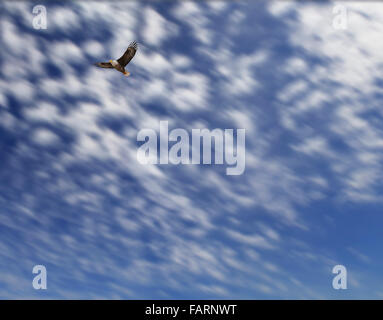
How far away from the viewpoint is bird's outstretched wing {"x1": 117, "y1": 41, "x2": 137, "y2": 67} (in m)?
40.2

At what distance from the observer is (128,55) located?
40.3 metres

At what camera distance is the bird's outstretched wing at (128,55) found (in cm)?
4019
